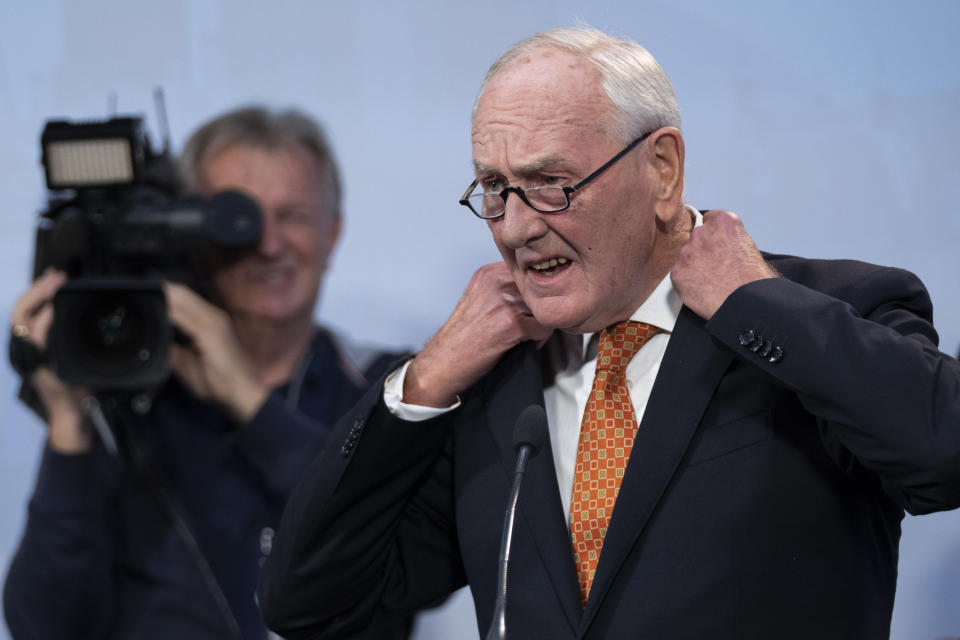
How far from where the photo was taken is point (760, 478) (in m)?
1.21

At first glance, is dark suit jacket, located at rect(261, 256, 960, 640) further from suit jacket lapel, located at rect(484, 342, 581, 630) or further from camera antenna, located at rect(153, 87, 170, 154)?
camera antenna, located at rect(153, 87, 170, 154)

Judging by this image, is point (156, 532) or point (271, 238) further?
point (271, 238)

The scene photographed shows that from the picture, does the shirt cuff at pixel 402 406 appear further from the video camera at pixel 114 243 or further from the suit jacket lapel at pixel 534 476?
the video camera at pixel 114 243

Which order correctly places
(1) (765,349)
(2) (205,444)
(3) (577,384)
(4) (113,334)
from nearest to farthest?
(1) (765,349) < (3) (577,384) < (4) (113,334) < (2) (205,444)

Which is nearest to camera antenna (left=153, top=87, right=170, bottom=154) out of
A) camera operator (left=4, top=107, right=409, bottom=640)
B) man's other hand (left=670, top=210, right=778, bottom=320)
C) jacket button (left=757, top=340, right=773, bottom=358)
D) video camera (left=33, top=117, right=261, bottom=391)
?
camera operator (left=4, top=107, right=409, bottom=640)

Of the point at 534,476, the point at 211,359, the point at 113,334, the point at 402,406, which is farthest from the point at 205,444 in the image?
the point at 534,476

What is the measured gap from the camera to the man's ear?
1381mm

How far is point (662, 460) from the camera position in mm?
1225

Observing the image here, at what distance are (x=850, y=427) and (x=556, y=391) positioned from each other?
1.38 feet

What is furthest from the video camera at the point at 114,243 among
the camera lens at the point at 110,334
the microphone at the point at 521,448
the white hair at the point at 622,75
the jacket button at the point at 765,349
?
the jacket button at the point at 765,349

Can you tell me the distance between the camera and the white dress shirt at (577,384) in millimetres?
1372

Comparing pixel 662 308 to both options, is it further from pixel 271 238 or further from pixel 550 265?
pixel 271 238

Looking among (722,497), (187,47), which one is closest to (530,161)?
(722,497)

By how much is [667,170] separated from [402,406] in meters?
0.44
